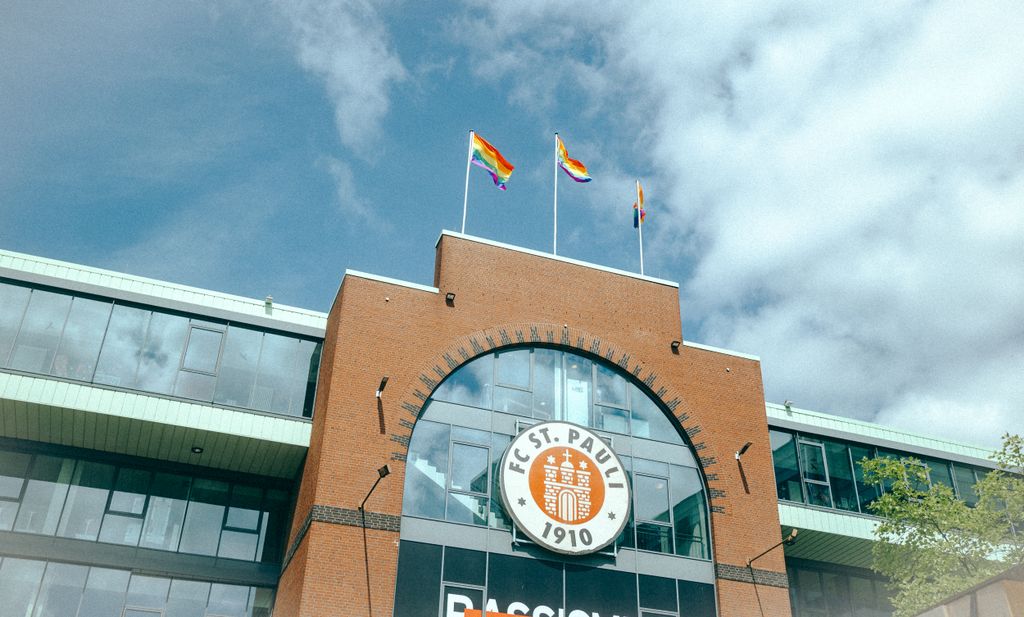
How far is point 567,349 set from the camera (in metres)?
25.8

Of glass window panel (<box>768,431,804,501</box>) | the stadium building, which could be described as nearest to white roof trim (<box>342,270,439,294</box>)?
the stadium building

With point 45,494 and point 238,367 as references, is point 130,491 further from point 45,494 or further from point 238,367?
point 238,367

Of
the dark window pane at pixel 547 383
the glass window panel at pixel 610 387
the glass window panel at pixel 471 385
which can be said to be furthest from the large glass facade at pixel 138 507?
the glass window panel at pixel 610 387

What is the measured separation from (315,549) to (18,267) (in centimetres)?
1044

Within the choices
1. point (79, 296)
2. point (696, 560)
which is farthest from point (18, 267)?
point (696, 560)

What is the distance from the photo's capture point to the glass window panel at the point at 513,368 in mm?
24953

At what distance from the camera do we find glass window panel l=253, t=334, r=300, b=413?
2445 cm

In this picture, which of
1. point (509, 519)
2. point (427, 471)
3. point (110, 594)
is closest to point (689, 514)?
point (509, 519)

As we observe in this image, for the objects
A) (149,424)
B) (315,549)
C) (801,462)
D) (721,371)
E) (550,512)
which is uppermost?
(721,371)

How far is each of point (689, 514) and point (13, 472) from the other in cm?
1714

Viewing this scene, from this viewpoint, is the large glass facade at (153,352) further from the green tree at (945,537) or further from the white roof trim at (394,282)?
the green tree at (945,537)

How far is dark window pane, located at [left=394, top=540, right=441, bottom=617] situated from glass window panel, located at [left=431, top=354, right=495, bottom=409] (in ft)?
12.7

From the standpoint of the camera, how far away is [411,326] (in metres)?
24.6

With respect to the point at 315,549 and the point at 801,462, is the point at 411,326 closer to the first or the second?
the point at 315,549
